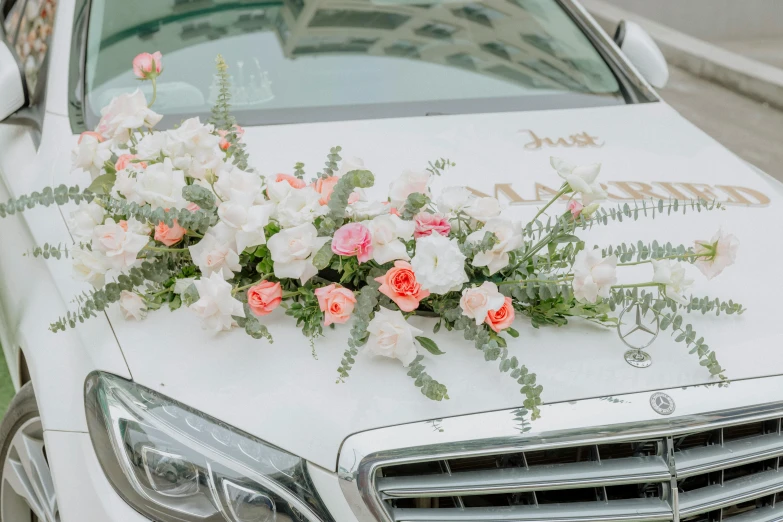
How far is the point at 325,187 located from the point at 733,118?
6.00 meters

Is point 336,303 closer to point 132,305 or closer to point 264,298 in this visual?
point 264,298

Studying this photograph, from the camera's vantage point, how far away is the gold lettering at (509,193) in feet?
6.73

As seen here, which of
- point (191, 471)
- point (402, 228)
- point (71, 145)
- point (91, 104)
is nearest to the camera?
point (191, 471)

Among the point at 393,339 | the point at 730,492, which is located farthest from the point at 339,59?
the point at 730,492

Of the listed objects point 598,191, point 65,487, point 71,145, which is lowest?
point 65,487

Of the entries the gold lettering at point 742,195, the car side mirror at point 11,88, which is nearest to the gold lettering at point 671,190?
the gold lettering at point 742,195

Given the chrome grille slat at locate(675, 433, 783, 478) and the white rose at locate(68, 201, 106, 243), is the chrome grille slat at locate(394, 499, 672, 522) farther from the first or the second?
the white rose at locate(68, 201, 106, 243)

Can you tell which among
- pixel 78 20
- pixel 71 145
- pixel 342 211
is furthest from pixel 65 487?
pixel 78 20

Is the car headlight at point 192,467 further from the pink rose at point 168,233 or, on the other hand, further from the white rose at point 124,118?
the white rose at point 124,118

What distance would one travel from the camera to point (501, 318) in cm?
156

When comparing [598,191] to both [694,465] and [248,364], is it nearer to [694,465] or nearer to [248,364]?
[694,465]

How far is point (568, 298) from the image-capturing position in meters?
1.60

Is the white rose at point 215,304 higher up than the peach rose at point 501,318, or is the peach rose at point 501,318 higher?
the white rose at point 215,304

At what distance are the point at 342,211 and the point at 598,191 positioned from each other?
1.59 feet
